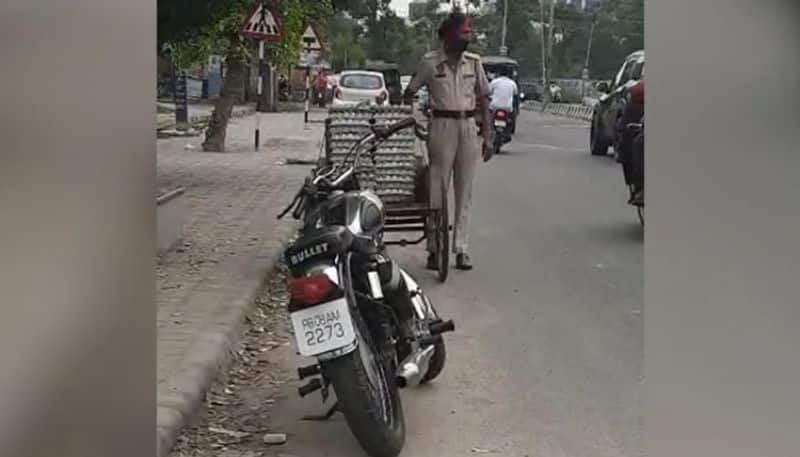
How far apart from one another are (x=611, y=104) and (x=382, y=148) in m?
11.0

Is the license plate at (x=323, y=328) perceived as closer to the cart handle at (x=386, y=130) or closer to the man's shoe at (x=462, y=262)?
the cart handle at (x=386, y=130)

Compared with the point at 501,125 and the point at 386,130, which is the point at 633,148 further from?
the point at 501,125

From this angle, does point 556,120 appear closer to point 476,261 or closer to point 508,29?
point 508,29

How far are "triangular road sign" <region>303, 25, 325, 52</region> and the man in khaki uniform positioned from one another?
14808mm

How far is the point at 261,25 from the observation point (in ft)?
56.4

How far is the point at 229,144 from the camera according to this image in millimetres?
23578

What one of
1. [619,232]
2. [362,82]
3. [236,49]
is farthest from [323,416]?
[362,82]

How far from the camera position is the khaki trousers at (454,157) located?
862cm

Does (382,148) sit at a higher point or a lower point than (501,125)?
higher

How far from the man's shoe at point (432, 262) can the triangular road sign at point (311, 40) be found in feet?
48.0

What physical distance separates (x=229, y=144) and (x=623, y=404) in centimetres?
1846

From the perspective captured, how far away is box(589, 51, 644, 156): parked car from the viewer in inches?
658

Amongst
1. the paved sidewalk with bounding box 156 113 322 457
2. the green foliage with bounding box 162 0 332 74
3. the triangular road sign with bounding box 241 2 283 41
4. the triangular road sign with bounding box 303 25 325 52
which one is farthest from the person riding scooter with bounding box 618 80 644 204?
the triangular road sign with bounding box 303 25 325 52
